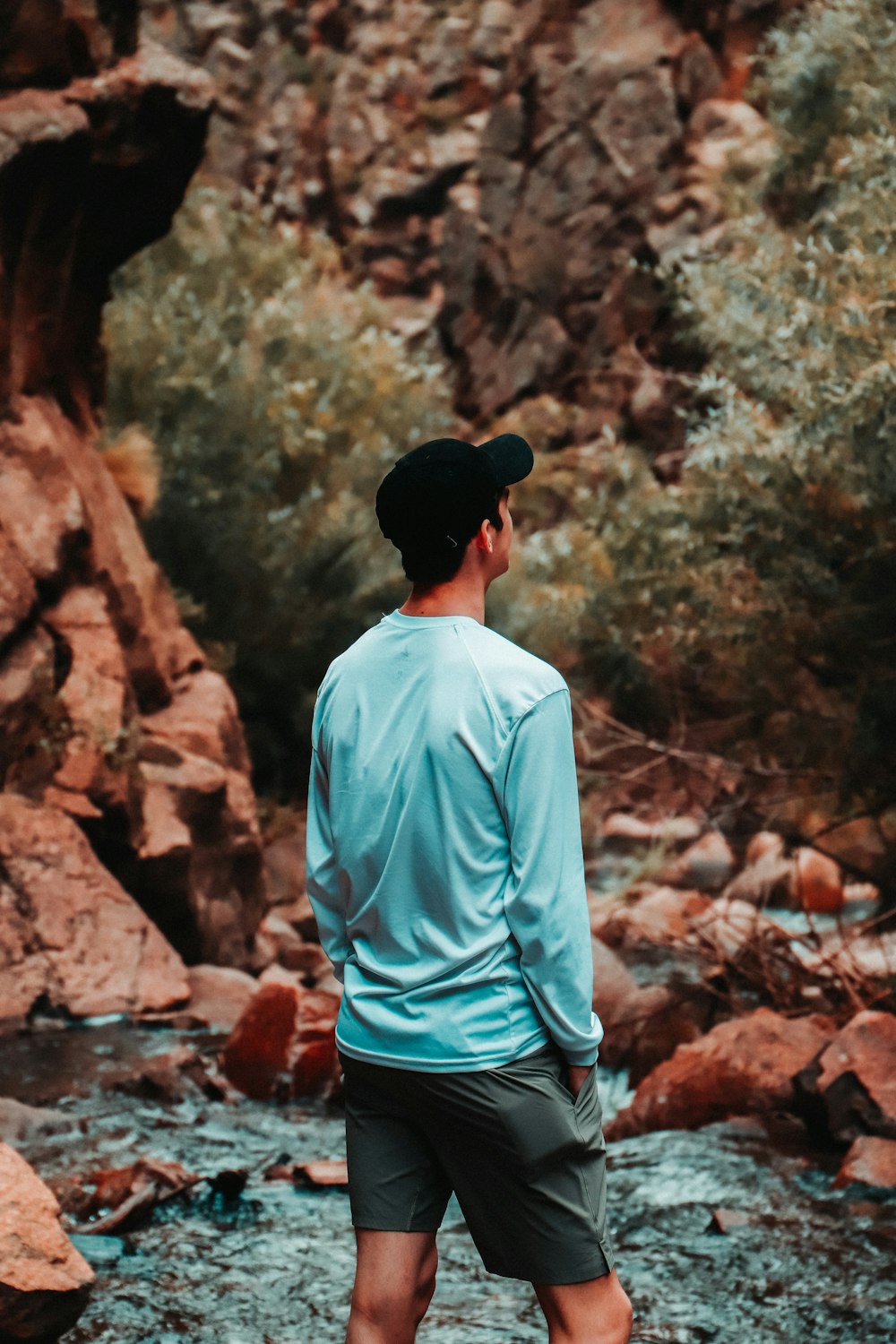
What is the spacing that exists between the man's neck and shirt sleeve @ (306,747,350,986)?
33cm

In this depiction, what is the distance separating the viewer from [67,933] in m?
8.23

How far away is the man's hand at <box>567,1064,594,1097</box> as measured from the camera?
2.16 m

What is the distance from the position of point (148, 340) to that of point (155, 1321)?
12.6 meters

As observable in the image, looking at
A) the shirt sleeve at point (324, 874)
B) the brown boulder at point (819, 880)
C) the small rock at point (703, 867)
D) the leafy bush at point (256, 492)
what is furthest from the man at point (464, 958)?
the small rock at point (703, 867)

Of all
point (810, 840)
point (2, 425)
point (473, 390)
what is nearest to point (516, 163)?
point (473, 390)

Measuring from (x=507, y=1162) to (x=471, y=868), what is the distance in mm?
455

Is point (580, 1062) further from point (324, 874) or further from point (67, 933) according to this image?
point (67, 933)

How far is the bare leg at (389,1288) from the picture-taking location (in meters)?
2.19

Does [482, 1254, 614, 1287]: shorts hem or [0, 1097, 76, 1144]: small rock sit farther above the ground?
[482, 1254, 614, 1287]: shorts hem

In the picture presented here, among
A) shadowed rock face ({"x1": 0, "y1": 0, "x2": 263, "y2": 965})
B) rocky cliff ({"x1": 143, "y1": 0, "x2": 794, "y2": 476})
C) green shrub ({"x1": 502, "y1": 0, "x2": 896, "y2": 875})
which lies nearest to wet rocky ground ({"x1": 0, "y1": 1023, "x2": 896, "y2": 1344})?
green shrub ({"x1": 502, "y1": 0, "x2": 896, "y2": 875})

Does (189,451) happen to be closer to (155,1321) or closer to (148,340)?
(148,340)

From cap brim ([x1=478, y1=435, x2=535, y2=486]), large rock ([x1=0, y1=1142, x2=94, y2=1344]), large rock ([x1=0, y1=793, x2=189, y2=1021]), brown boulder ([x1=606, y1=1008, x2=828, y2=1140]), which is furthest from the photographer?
large rock ([x1=0, y1=793, x2=189, y2=1021])

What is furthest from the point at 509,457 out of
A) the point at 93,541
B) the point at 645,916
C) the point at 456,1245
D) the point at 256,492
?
the point at 256,492

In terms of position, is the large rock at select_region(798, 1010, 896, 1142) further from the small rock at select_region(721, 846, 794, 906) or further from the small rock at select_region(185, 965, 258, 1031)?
the small rock at select_region(721, 846, 794, 906)
